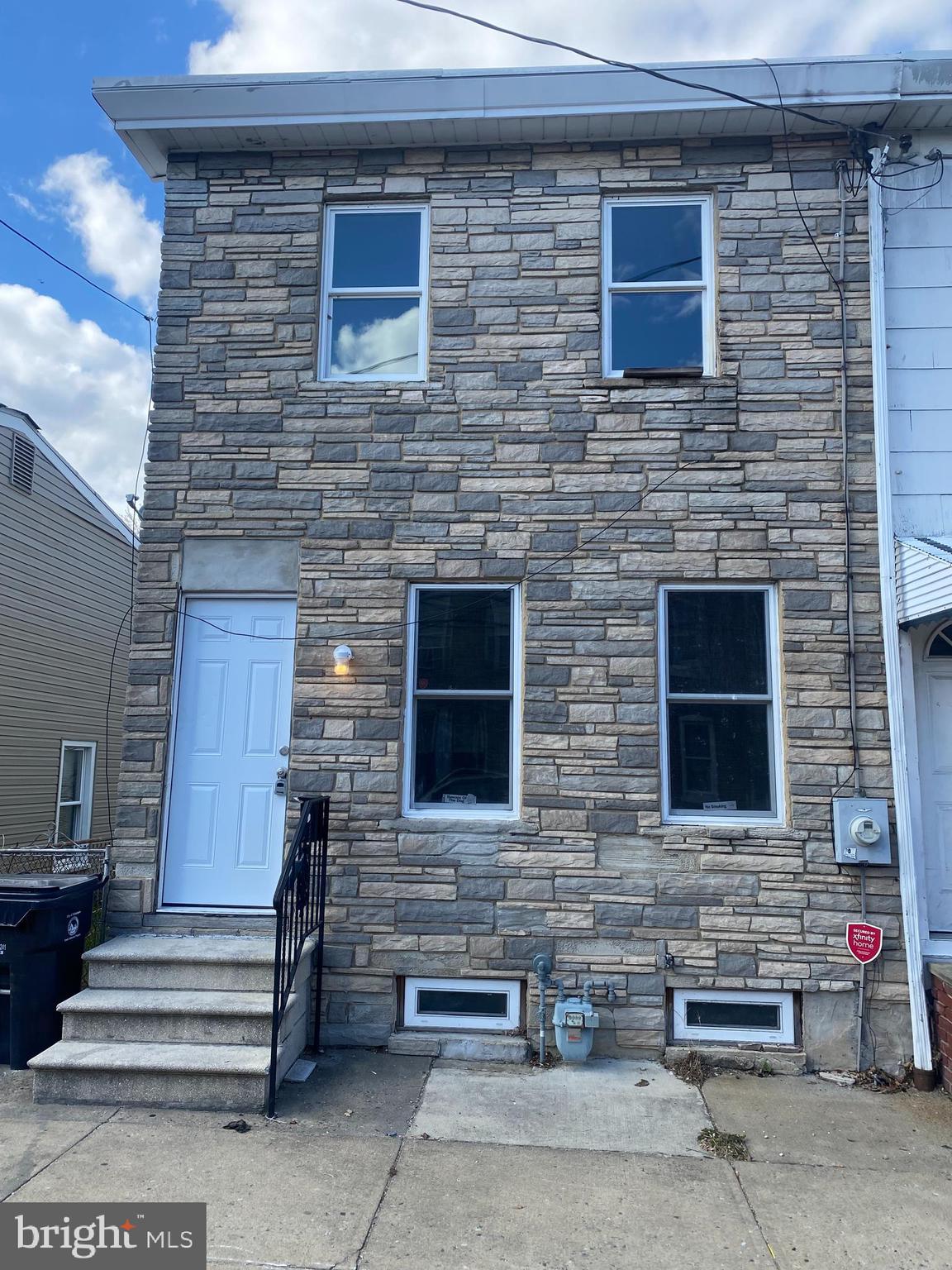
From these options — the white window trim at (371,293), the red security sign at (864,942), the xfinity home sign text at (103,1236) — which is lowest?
the xfinity home sign text at (103,1236)

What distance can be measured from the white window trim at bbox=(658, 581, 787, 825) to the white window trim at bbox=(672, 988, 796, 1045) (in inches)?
38.9

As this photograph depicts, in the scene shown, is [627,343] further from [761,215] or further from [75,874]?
[75,874]

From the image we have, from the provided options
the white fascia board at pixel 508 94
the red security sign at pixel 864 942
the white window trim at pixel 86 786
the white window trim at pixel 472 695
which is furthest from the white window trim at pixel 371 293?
the white window trim at pixel 86 786

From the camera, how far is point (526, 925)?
5.29m

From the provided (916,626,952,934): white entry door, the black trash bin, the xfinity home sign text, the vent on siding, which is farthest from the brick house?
the vent on siding

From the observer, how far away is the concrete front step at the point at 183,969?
490 centimetres

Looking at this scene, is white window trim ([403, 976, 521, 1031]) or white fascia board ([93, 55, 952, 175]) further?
white fascia board ([93, 55, 952, 175])

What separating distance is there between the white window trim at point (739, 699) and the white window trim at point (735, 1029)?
0.99 meters

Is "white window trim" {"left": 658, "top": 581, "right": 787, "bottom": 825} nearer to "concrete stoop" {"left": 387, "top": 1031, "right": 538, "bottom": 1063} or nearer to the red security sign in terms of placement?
the red security sign

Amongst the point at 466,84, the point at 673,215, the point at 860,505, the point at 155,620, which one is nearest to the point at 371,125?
the point at 466,84

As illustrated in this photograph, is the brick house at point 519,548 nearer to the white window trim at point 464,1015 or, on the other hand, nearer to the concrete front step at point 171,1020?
the white window trim at point 464,1015

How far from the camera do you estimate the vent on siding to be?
35.4ft

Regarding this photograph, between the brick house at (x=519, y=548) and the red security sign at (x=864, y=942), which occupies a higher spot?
Answer: the brick house at (x=519, y=548)

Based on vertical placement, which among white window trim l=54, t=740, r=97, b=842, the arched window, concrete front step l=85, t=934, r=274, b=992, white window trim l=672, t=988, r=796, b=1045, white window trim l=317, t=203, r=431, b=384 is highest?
white window trim l=317, t=203, r=431, b=384
